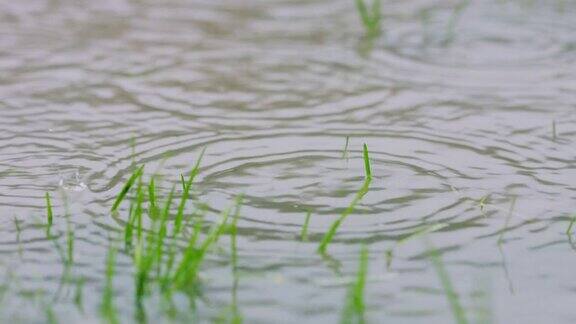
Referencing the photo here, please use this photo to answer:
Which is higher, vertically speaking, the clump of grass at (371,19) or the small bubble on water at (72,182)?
the clump of grass at (371,19)

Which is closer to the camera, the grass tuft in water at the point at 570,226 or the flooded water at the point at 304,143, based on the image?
the flooded water at the point at 304,143

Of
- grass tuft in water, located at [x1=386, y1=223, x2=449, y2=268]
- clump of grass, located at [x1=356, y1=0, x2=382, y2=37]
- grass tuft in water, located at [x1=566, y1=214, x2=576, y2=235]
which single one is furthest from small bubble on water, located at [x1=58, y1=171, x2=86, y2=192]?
clump of grass, located at [x1=356, y1=0, x2=382, y2=37]

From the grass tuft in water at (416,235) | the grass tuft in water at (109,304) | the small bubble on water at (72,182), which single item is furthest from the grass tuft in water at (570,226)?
the small bubble on water at (72,182)

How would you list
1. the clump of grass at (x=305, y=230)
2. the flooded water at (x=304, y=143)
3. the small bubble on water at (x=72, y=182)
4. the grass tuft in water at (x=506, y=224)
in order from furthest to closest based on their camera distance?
the small bubble on water at (x=72, y=182) → the grass tuft in water at (x=506, y=224) → the clump of grass at (x=305, y=230) → the flooded water at (x=304, y=143)

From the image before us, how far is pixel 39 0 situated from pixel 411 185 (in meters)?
2.68

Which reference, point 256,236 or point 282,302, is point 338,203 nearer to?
point 256,236

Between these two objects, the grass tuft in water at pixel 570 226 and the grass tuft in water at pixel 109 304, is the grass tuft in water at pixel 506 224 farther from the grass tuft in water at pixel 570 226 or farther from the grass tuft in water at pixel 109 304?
the grass tuft in water at pixel 109 304

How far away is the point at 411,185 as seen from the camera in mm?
2793

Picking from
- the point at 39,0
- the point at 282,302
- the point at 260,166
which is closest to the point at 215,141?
the point at 260,166

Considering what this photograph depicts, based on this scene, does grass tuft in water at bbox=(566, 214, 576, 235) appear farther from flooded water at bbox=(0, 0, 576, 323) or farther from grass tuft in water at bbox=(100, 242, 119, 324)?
grass tuft in water at bbox=(100, 242, 119, 324)

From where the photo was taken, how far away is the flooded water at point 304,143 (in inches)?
88.0

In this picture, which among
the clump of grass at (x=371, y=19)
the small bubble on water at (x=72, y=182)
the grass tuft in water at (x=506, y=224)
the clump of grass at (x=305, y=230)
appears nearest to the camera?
the clump of grass at (x=305, y=230)

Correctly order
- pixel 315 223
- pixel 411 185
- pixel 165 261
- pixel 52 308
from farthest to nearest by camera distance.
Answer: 1. pixel 411 185
2. pixel 315 223
3. pixel 165 261
4. pixel 52 308

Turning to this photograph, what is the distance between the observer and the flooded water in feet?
7.33
